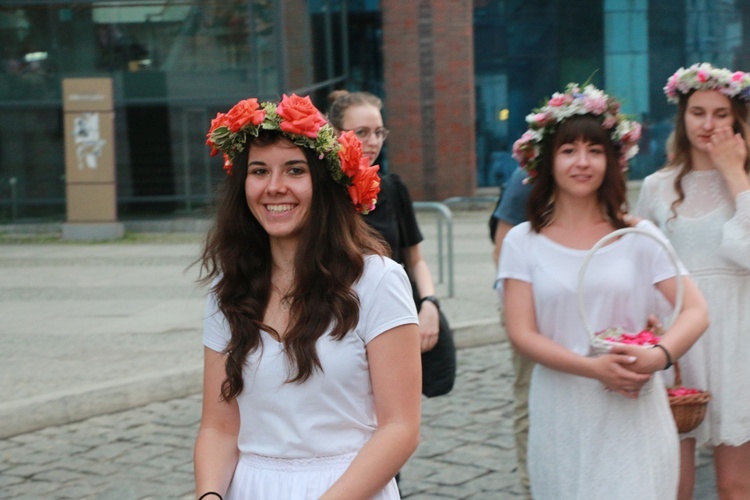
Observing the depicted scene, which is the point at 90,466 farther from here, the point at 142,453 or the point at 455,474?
the point at 455,474

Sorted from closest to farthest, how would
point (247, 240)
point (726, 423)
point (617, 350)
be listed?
point (247, 240), point (617, 350), point (726, 423)

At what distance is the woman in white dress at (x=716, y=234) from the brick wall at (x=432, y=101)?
1876cm

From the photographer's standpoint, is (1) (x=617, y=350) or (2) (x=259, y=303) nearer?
(2) (x=259, y=303)

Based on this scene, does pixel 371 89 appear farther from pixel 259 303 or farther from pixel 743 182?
pixel 259 303

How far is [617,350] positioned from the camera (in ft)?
12.5

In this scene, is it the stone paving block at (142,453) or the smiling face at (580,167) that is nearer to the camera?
the smiling face at (580,167)

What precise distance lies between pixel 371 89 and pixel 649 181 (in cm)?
2013

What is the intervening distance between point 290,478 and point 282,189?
0.70 m

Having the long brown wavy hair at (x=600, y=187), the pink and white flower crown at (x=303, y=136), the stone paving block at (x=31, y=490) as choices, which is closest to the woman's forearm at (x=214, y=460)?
the pink and white flower crown at (x=303, y=136)

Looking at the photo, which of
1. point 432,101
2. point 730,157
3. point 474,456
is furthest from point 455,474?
point 432,101

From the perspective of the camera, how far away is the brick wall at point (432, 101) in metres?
23.7

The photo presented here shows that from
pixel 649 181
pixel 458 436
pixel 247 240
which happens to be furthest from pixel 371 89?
pixel 247 240

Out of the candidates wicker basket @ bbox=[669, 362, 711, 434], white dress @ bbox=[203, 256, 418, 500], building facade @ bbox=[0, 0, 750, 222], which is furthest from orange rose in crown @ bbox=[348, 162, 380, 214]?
building facade @ bbox=[0, 0, 750, 222]

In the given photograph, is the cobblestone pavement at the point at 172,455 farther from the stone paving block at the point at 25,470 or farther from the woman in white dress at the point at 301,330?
the woman in white dress at the point at 301,330
